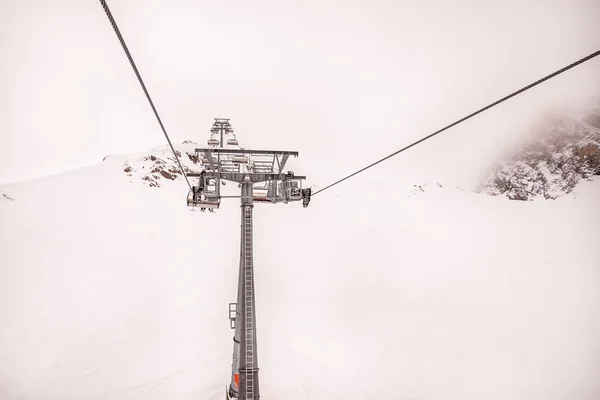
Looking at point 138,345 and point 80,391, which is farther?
point 138,345

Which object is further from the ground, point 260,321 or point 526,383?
point 260,321

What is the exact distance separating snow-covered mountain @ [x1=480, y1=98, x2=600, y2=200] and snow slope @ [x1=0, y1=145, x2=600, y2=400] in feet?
98.7

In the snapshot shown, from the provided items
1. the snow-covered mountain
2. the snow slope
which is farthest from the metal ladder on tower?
the snow-covered mountain

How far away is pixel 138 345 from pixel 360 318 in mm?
10998

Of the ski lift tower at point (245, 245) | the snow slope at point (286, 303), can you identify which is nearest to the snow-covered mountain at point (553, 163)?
the snow slope at point (286, 303)

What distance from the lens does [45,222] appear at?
71.4 feet

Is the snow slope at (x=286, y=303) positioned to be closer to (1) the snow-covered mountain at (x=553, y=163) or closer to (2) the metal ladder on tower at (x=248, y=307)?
(2) the metal ladder on tower at (x=248, y=307)

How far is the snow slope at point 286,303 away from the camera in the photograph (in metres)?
9.98

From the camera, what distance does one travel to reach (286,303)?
54.5 feet

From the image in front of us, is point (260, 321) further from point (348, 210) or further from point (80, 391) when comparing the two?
point (348, 210)

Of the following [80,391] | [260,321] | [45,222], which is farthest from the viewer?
[45,222]

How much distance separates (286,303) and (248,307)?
10664 mm

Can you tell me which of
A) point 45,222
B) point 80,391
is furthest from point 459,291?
point 45,222

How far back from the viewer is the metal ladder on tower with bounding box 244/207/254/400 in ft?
19.6
